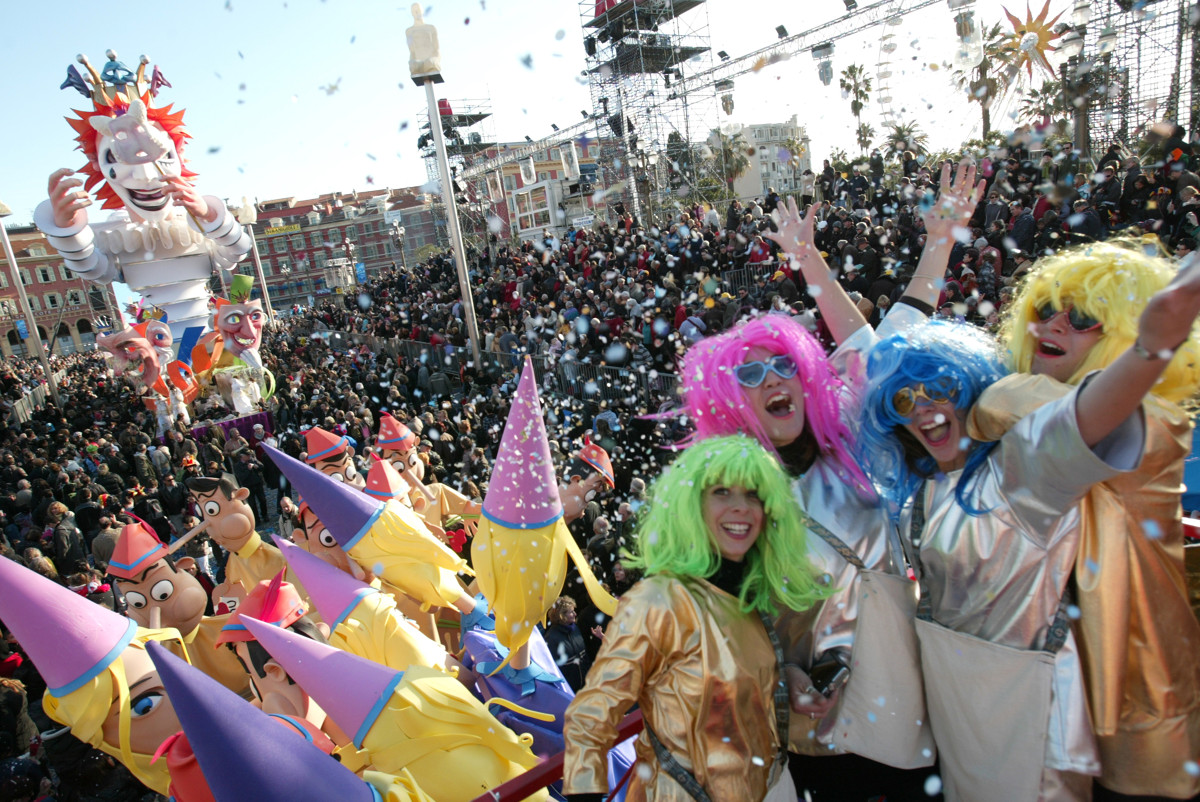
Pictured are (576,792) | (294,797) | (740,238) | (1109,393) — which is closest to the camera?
(1109,393)

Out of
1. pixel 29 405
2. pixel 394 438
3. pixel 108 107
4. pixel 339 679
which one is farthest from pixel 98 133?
pixel 339 679

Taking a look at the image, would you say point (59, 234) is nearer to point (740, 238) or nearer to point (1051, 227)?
point (740, 238)

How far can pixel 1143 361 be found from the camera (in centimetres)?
122

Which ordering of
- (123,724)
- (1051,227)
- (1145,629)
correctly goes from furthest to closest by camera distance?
(1051,227) < (123,724) < (1145,629)

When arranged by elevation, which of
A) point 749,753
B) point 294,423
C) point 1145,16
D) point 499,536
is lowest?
point 294,423

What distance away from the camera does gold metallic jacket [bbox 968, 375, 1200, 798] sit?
145 cm

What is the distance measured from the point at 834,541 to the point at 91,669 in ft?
9.11

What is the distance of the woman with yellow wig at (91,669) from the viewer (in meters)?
2.54

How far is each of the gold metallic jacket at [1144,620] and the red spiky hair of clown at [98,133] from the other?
15677 mm

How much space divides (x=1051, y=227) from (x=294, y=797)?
7.00 m

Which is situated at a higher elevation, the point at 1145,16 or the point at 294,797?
the point at 1145,16

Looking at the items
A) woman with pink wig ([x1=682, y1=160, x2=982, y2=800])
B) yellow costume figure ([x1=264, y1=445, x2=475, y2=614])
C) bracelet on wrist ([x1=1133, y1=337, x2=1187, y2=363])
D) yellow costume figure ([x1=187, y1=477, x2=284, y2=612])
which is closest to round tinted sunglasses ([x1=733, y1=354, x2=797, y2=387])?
woman with pink wig ([x1=682, y1=160, x2=982, y2=800])

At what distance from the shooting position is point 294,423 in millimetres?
11781

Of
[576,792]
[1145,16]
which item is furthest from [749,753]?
[1145,16]
